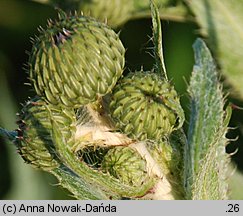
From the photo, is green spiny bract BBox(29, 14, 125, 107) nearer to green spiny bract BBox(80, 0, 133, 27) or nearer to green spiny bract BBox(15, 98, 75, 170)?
green spiny bract BBox(15, 98, 75, 170)

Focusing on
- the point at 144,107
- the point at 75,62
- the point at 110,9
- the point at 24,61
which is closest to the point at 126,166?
the point at 144,107

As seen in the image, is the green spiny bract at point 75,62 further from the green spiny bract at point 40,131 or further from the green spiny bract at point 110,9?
the green spiny bract at point 110,9

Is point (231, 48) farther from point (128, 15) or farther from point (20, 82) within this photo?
point (20, 82)

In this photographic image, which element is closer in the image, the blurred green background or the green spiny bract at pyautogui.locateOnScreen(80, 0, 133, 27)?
the green spiny bract at pyautogui.locateOnScreen(80, 0, 133, 27)

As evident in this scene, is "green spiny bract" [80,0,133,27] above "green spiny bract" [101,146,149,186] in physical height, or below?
above

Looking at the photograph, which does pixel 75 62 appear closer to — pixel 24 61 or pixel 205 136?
pixel 205 136

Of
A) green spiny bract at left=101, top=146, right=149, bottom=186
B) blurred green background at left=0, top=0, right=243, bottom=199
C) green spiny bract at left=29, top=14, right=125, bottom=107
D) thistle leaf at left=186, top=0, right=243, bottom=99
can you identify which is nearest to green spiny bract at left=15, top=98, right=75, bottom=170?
green spiny bract at left=29, top=14, right=125, bottom=107
